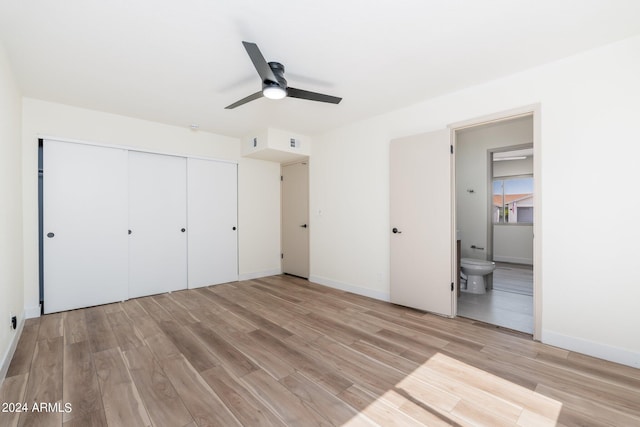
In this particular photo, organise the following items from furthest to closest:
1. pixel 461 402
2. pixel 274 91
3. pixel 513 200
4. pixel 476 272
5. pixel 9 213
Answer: pixel 513 200, pixel 476 272, pixel 9 213, pixel 274 91, pixel 461 402

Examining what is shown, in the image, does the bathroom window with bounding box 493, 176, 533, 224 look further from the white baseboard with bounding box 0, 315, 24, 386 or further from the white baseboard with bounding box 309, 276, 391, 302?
the white baseboard with bounding box 0, 315, 24, 386

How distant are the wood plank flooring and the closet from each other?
59 cm

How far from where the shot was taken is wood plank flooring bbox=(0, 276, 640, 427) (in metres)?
1.65

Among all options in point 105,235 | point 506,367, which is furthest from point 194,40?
point 506,367

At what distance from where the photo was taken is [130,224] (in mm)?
3971

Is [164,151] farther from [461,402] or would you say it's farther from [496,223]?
[496,223]

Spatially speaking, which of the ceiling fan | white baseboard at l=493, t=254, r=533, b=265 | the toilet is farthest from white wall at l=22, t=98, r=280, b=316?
white baseboard at l=493, t=254, r=533, b=265

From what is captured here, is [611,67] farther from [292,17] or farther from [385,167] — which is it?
[292,17]

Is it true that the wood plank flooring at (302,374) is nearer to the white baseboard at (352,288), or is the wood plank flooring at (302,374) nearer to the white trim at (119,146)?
the white baseboard at (352,288)

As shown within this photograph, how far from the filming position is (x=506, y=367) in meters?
2.15

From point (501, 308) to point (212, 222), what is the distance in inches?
173

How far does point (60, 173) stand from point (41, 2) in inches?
91.4

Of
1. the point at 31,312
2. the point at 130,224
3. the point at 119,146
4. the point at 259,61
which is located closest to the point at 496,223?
the point at 259,61

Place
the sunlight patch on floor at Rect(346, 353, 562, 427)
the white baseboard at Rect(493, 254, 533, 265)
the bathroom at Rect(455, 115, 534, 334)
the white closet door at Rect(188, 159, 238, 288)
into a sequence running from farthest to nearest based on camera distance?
1. the white baseboard at Rect(493, 254, 533, 265)
2. the white closet door at Rect(188, 159, 238, 288)
3. the bathroom at Rect(455, 115, 534, 334)
4. the sunlight patch on floor at Rect(346, 353, 562, 427)
